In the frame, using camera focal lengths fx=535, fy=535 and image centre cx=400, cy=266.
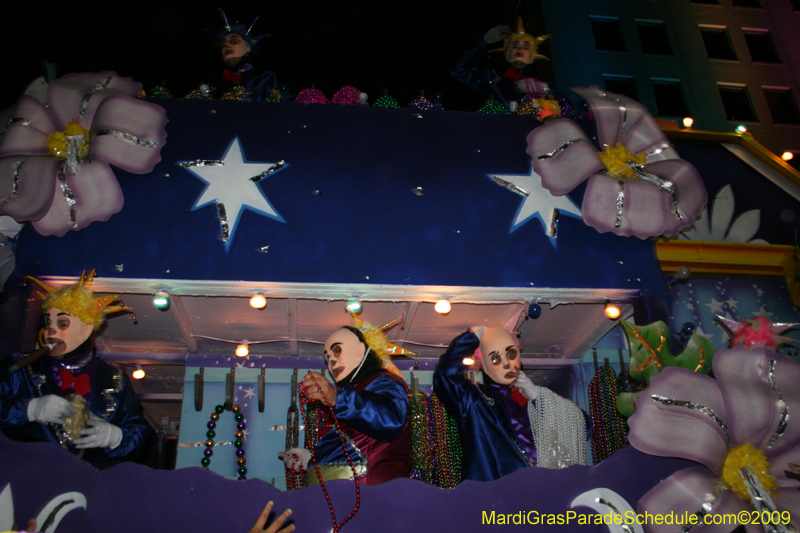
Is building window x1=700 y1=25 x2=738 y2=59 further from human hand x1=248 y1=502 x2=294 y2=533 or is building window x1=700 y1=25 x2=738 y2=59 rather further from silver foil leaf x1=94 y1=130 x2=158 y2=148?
human hand x1=248 y1=502 x2=294 y2=533

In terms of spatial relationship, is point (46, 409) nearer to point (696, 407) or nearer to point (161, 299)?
point (161, 299)

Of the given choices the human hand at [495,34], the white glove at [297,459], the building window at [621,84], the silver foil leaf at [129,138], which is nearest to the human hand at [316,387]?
the white glove at [297,459]

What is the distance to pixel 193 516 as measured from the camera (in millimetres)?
2281

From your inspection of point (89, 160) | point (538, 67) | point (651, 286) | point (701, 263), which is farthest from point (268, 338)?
point (538, 67)

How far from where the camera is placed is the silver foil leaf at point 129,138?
3.13 m

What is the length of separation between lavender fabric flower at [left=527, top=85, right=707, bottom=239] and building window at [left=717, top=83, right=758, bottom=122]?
896cm

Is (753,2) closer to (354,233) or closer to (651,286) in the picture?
(651,286)

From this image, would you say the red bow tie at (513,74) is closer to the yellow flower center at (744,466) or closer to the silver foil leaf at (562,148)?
the silver foil leaf at (562,148)

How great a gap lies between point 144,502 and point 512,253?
7.61 feet

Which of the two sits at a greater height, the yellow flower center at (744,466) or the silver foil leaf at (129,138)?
the silver foil leaf at (129,138)

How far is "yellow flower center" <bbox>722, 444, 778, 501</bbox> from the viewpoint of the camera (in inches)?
97.2

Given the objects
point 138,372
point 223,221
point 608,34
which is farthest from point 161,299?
point 608,34

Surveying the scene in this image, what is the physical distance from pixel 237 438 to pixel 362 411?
1851 millimetres

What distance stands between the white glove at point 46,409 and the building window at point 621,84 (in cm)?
1056
